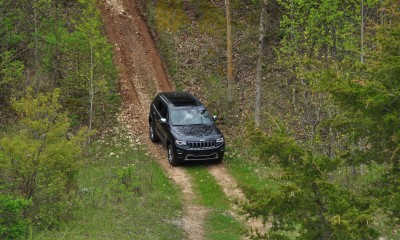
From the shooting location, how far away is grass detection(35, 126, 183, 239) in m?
12.7

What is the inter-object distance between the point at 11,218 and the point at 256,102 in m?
11.1

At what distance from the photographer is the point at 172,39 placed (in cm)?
2742

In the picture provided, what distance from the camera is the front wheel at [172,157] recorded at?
17.9 m

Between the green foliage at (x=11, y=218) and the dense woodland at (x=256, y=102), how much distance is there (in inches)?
1.2

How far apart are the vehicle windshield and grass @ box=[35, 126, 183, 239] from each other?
1.75 meters

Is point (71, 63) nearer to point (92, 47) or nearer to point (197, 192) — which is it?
point (92, 47)

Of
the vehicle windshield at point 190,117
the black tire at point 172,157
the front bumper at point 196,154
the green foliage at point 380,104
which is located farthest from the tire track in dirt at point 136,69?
the green foliage at point 380,104

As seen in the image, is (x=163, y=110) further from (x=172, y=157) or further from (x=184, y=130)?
(x=172, y=157)

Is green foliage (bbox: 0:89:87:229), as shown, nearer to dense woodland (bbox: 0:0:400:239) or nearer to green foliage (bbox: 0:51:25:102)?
dense woodland (bbox: 0:0:400:239)

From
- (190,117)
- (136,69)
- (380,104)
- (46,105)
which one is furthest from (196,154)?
(380,104)

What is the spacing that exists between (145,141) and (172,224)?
711cm

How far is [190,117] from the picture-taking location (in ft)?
62.1

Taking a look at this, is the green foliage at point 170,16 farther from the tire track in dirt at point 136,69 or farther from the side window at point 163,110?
the side window at point 163,110

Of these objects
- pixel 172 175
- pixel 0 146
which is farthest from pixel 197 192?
pixel 0 146
